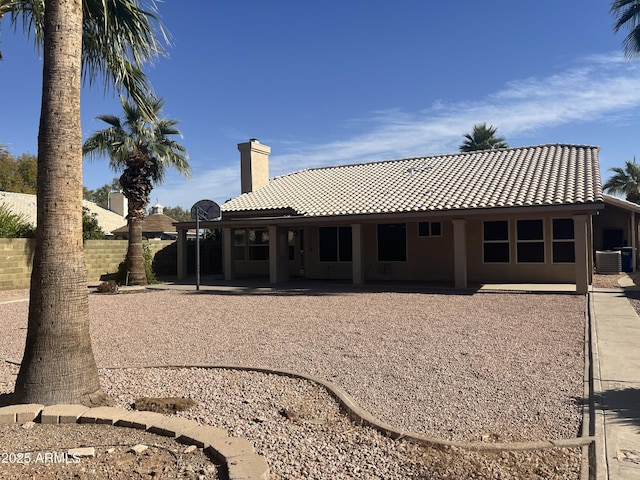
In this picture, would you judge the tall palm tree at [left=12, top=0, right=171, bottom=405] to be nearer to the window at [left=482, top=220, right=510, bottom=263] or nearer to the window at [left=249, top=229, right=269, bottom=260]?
the window at [left=482, top=220, right=510, bottom=263]

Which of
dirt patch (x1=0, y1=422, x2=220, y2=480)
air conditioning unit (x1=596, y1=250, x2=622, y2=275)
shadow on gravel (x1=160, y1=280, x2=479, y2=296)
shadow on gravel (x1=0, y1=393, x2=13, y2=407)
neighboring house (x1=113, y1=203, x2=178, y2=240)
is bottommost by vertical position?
dirt patch (x1=0, y1=422, x2=220, y2=480)

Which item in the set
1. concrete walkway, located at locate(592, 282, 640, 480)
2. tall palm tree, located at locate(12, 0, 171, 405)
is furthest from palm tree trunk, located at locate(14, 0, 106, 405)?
concrete walkway, located at locate(592, 282, 640, 480)

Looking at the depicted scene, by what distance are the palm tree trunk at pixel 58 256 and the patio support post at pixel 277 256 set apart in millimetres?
14446

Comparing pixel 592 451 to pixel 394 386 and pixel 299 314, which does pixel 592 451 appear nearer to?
pixel 394 386

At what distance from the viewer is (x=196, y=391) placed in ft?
19.5

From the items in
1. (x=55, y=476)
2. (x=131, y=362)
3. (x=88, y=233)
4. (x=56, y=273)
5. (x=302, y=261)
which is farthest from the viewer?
(x=88, y=233)

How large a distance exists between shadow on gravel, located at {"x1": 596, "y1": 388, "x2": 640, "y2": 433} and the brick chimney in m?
22.2

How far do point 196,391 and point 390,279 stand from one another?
595 inches

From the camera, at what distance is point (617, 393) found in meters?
5.70

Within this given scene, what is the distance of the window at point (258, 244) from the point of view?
2397 centimetres

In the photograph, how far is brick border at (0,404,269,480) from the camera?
378 cm

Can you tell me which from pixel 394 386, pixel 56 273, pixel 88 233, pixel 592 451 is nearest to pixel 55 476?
pixel 56 273

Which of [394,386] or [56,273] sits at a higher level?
[56,273]

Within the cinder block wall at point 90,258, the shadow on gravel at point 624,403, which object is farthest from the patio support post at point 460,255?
the cinder block wall at point 90,258
